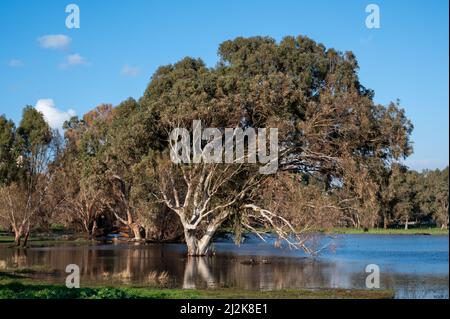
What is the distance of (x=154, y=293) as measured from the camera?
2077cm

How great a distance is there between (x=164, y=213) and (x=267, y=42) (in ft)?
68.8

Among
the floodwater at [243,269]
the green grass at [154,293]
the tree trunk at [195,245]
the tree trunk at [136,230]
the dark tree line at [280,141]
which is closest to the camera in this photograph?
the green grass at [154,293]

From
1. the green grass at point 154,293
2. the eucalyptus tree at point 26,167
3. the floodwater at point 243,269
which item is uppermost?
the eucalyptus tree at point 26,167

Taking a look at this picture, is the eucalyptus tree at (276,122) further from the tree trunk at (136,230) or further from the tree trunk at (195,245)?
the tree trunk at (136,230)

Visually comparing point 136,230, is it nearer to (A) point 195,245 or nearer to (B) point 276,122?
(A) point 195,245

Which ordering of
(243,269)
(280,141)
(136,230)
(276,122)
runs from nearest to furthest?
1. (243,269)
2. (276,122)
3. (280,141)
4. (136,230)

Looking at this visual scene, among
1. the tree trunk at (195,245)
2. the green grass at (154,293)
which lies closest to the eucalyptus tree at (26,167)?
the tree trunk at (195,245)

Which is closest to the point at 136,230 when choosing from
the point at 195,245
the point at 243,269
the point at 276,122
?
the point at 195,245

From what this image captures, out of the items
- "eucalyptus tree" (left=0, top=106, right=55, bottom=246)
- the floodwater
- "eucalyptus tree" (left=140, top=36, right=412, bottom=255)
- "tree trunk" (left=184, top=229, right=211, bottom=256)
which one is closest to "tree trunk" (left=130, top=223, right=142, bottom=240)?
"eucalyptus tree" (left=0, top=106, right=55, bottom=246)

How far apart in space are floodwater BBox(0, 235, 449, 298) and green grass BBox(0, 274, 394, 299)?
80.6 inches

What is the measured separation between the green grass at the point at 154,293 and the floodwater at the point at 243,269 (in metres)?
2.05

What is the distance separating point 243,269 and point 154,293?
13.3m

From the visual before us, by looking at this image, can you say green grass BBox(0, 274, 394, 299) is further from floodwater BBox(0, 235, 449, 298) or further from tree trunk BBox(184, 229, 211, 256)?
tree trunk BBox(184, 229, 211, 256)

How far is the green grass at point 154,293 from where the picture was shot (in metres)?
18.4
